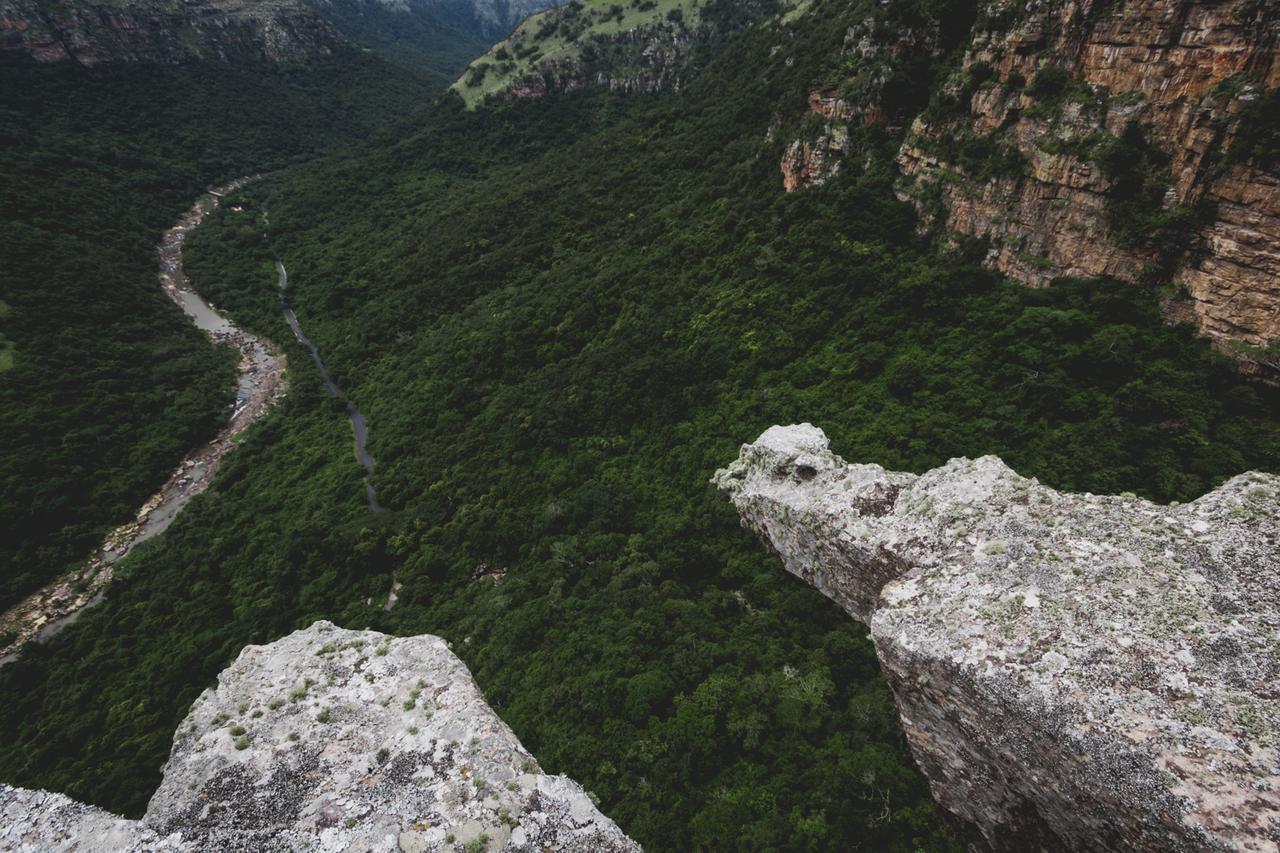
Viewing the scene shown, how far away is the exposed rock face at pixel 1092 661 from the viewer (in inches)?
468

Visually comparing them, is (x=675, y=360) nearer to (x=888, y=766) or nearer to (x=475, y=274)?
(x=888, y=766)

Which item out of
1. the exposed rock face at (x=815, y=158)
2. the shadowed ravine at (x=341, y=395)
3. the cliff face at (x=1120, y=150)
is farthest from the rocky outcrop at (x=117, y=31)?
the cliff face at (x=1120, y=150)

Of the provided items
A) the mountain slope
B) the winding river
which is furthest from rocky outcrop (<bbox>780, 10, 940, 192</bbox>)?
the mountain slope

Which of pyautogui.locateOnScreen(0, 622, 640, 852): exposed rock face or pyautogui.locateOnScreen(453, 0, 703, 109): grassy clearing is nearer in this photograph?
pyautogui.locateOnScreen(0, 622, 640, 852): exposed rock face

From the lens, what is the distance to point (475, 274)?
90.2 m

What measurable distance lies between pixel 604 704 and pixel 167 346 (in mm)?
100266

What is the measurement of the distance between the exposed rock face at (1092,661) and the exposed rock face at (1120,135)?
17.6 m

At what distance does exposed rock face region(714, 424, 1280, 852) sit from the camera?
1188 centimetres

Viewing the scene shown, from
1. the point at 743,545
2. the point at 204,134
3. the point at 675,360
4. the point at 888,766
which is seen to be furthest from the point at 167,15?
the point at 888,766

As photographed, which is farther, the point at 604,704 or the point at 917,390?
the point at 917,390

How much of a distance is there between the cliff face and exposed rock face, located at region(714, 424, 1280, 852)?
17.8 m

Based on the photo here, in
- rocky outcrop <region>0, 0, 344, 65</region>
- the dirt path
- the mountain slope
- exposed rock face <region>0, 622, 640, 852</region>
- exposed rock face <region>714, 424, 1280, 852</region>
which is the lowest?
the dirt path

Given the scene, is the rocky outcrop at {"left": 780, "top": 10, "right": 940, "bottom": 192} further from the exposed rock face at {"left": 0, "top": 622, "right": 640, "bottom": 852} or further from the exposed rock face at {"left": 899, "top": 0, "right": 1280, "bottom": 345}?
the exposed rock face at {"left": 0, "top": 622, "right": 640, "bottom": 852}

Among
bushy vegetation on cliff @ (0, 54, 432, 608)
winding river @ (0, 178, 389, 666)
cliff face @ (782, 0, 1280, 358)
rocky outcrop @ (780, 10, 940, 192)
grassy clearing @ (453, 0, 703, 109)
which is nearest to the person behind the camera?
cliff face @ (782, 0, 1280, 358)
